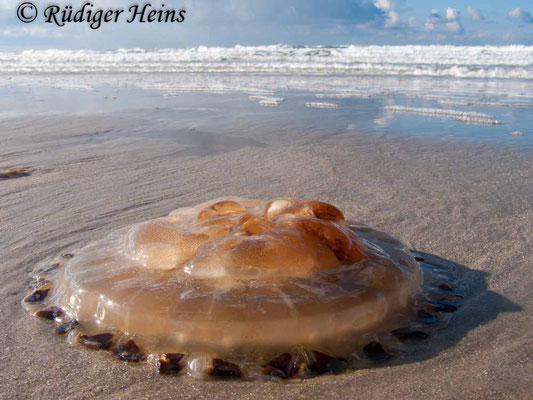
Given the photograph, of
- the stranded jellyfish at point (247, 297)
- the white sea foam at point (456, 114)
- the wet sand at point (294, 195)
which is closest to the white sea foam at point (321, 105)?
the white sea foam at point (456, 114)

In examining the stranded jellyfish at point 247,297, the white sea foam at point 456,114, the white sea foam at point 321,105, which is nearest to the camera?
the stranded jellyfish at point 247,297

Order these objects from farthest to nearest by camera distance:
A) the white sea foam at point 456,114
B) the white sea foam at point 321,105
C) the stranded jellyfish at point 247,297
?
the white sea foam at point 321,105, the white sea foam at point 456,114, the stranded jellyfish at point 247,297

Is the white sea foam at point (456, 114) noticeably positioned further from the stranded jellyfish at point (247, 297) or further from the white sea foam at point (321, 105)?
the stranded jellyfish at point (247, 297)

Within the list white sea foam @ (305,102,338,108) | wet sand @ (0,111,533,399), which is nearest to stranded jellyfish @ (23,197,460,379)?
wet sand @ (0,111,533,399)

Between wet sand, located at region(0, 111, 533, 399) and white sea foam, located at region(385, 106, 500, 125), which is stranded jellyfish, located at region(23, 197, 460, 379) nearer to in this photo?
wet sand, located at region(0, 111, 533, 399)

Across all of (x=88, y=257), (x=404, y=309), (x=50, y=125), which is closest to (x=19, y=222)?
(x=88, y=257)
